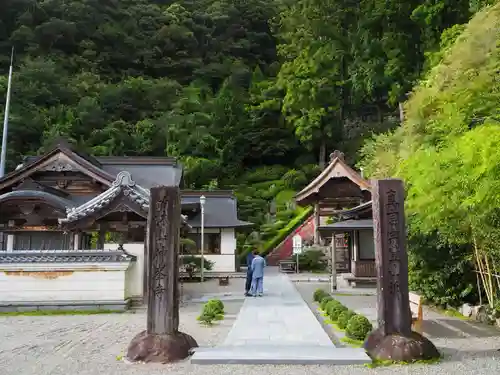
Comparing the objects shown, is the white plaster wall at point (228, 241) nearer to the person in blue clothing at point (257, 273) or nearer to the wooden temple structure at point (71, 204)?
the wooden temple structure at point (71, 204)

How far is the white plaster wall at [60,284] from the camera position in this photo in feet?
38.3

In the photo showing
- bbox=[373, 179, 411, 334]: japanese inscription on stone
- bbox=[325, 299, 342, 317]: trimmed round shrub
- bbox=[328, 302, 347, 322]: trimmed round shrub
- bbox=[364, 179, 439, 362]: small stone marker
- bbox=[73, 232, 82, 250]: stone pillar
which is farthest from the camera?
bbox=[73, 232, 82, 250]: stone pillar

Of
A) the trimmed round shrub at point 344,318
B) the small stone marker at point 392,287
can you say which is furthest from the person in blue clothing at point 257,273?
the small stone marker at point 392,287

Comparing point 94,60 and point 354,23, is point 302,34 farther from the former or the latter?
point 94,60

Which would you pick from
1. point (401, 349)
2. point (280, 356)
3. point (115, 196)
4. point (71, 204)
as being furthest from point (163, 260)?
point (71, 204)

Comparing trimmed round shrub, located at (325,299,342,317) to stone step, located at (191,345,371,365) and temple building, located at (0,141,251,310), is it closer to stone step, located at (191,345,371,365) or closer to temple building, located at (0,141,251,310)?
stone step, located at (191,345,371,365)

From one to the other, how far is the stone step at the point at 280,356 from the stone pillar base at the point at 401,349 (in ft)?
0.64

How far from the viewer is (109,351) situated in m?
6.94

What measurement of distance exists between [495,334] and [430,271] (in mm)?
3339

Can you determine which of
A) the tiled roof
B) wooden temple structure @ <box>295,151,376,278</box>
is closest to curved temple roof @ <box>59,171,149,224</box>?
the tiled roof

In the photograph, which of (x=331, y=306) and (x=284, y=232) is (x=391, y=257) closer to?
(x=331, y=306)

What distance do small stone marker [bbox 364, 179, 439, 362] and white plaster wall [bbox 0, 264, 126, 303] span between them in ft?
24.1

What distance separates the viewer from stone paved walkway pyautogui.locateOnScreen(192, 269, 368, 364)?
5.99 m

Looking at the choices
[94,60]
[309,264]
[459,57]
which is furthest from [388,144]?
[94,60]
